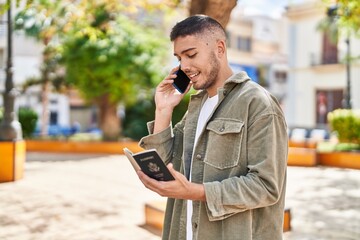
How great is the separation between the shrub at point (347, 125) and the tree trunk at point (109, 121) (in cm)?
800

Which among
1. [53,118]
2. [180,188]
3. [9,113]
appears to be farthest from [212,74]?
[53,118]

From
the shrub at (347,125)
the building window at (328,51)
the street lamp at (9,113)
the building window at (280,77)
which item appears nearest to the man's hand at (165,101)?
the street lamp at (9,113)

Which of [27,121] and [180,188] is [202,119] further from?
[27,121]

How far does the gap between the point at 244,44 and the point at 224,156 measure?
3932 centimetres

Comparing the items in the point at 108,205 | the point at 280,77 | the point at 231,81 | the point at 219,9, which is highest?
the point at 280,77

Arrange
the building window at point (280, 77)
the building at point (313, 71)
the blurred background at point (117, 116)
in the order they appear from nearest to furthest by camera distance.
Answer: the blurred background at point (117, 116) < the building at point (313, 71) < the building window at point (280, 77)

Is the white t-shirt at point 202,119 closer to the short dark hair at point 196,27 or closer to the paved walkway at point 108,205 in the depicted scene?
the short dark hair at point 196,27

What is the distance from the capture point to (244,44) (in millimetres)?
40344

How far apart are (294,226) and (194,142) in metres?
4.35

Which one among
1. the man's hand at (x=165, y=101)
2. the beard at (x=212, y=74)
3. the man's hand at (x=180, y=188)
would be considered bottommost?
the man's hand at (x=180, y=188)

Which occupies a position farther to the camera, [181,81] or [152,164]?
[181,81]

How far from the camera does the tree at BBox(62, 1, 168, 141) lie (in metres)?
16.4

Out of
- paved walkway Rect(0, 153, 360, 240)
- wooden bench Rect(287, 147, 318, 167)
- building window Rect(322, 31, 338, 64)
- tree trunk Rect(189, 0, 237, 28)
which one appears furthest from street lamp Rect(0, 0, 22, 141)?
building window Rect(322, 31, 338, 64)

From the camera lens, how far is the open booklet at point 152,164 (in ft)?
5.93
